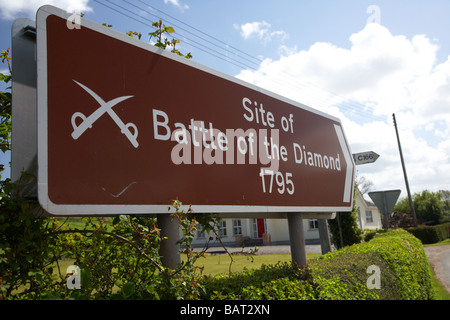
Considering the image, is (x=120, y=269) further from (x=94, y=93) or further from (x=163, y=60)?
(x=163, y=60)

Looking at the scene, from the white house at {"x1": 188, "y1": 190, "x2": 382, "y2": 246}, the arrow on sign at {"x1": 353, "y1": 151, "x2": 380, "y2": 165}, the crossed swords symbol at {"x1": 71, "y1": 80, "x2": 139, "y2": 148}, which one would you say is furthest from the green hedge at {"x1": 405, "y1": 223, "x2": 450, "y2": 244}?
the crossed swords symbol at {"x1": 71, "y1": 80, "x2": 139, "y2": 148}

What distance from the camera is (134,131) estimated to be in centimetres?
217

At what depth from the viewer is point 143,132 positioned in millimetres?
2223

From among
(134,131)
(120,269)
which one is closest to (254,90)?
(134,131)

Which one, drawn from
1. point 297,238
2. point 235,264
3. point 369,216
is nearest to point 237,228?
point 369,216

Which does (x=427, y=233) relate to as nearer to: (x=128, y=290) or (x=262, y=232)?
(x=262, y=232)

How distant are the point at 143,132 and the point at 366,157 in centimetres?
707

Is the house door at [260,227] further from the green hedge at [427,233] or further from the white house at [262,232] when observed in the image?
the green hedge at [427,233]

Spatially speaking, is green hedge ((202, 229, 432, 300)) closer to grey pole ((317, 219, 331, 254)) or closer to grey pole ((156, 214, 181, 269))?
grey pole ((156, 214, 181, 269))

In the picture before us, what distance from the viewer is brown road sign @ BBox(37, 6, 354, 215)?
182cm

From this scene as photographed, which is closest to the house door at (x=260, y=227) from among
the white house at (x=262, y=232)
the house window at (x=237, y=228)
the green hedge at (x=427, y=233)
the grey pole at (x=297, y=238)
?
the white house at (x=262, y=232)

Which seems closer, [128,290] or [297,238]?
[128,290]

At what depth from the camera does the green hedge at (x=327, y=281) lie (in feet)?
9.68

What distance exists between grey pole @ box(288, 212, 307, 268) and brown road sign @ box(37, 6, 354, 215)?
24 centimetres
